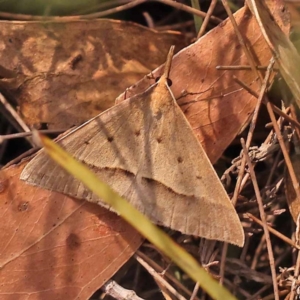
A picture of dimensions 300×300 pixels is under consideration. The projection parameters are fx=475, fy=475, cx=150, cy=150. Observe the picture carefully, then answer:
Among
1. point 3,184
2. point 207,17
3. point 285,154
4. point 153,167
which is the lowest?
point 285,154

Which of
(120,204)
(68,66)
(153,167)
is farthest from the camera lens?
(68,66)

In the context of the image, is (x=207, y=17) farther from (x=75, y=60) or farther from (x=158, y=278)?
(x=158, y=278)

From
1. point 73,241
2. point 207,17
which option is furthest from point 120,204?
point 207,17

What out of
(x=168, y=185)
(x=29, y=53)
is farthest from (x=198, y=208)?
(x=29, y=53)

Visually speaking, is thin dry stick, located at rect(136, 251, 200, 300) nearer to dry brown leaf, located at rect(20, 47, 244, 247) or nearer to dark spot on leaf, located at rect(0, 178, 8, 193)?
dry brown leaf, located at rect(20, 47, 244, 247)

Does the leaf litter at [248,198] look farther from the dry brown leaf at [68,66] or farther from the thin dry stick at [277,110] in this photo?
the dry brown leaf at [68,66]

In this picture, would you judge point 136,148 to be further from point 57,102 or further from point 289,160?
point 289,160
